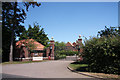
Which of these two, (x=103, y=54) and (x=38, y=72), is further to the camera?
(x=38, y=72)

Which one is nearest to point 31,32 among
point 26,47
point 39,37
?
point 39,37

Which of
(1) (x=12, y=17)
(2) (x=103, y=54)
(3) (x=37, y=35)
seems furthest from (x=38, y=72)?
(3) (x=37, y=35)

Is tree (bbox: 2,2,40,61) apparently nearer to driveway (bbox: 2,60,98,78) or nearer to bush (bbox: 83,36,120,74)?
driveway (bbox: 2,60,98,78)

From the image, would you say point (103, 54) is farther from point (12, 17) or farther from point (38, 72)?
point (12, 17)

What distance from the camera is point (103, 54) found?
9.92 meters

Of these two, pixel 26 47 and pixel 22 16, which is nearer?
pixel 22 16

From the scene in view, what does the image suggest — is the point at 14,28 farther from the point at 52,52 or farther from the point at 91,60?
the point at 91,60

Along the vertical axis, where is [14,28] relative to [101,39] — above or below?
above

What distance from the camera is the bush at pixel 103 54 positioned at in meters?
9.59

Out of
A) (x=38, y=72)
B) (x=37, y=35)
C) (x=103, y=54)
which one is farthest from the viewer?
(x=37, y=35)

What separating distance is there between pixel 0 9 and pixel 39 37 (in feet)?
105

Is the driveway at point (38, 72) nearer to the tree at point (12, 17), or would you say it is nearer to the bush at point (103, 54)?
the bush at point (103, 54)

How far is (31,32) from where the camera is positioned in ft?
177

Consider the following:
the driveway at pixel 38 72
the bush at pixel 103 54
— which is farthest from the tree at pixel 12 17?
the bush at pixel 103 54
